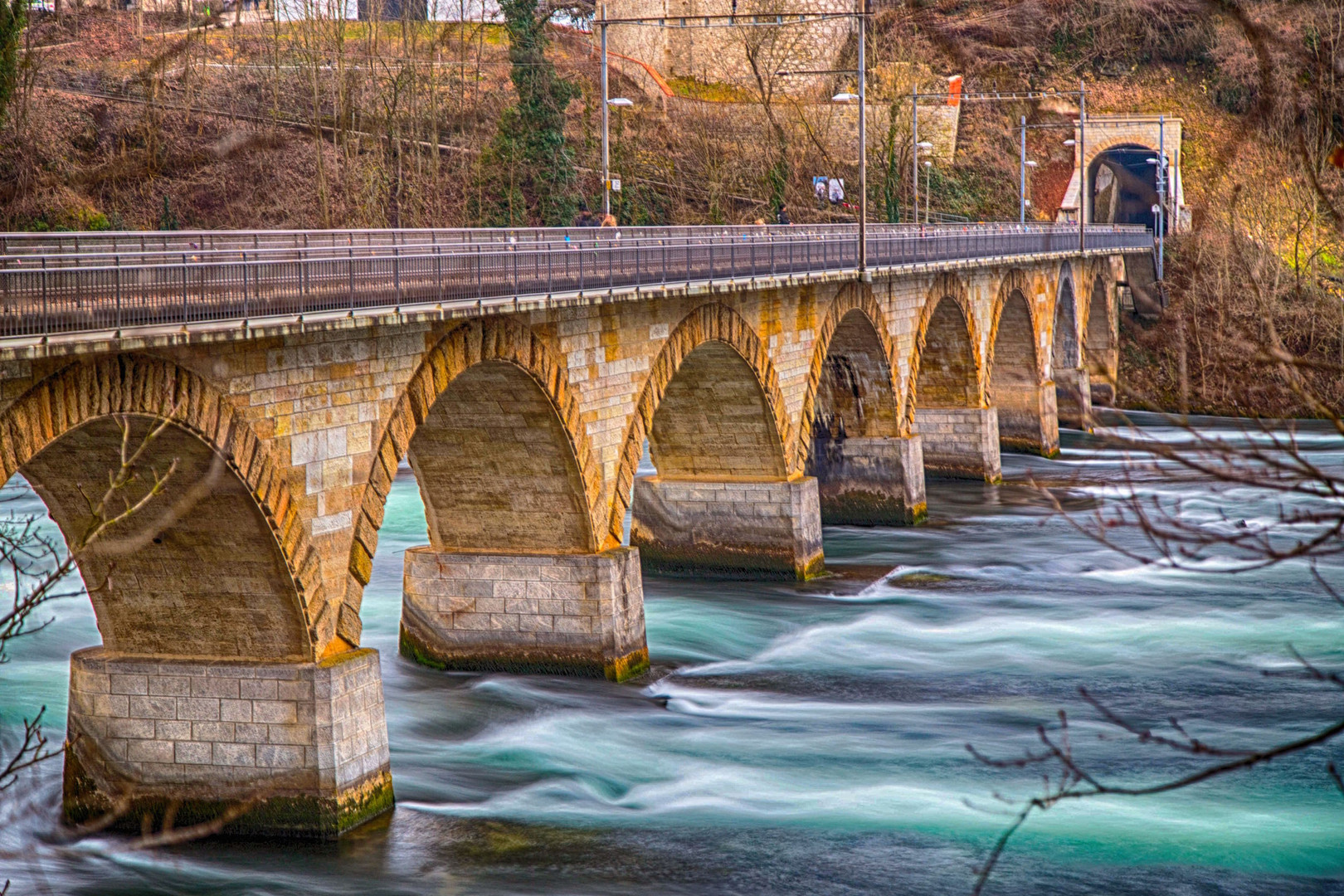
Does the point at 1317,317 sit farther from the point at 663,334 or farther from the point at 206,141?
the point at 206,141

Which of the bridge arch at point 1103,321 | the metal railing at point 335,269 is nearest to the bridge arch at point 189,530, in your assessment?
the metal railing at point 335,269

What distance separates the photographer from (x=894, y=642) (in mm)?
30609

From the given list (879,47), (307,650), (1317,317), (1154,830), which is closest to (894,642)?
(1154,830)

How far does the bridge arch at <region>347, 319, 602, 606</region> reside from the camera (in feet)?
80.7

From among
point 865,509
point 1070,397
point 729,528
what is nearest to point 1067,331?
point 1070,397

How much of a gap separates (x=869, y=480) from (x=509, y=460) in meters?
18.8

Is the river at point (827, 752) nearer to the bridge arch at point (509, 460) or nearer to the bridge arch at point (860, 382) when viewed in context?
the bridge arch at point (509, 460)

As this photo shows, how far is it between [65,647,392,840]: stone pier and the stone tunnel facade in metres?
0.04

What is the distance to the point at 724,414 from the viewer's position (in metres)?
35.3

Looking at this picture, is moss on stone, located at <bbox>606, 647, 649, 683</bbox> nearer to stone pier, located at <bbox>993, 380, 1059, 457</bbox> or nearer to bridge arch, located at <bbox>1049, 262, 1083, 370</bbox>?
stone pier, located at <bbox>993, 380, 1059, 457</bbox>

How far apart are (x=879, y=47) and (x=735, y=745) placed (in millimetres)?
81998

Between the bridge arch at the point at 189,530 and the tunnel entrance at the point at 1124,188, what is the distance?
84.6m

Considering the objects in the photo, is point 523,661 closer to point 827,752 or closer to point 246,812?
point 827,752

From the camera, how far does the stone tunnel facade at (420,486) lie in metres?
17.5
